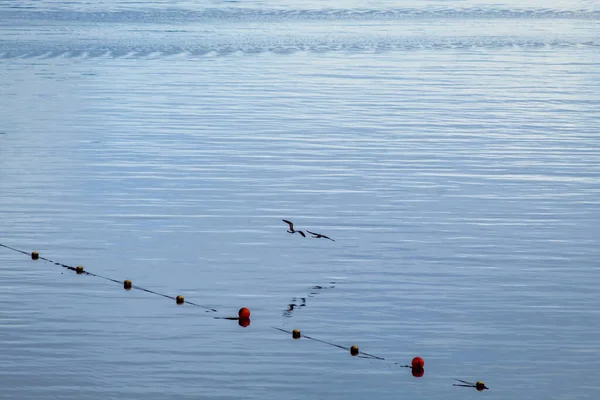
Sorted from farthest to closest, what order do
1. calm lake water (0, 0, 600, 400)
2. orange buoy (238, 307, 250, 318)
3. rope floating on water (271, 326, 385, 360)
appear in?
orange buoy (238, 307, 250, 318) → rope floating on water (271, 326, 385, 360) → calm lake water (0, 0, 600, 400)

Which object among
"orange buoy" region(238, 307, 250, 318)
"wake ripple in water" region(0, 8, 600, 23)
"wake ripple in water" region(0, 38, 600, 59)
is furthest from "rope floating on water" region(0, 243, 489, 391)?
"wake ripple in water" region(0, 8, 600, 23)

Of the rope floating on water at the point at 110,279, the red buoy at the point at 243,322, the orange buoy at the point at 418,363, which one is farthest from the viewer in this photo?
the rope floating on water at the point at 110,279

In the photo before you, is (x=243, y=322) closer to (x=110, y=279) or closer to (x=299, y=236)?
(x=110, y=279)

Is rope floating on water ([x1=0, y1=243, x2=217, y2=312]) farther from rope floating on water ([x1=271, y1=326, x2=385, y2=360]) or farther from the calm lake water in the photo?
rope floating on water ([x1=271, y1=326, x2=385, y2=360])

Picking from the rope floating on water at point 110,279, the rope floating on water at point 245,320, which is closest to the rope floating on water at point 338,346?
the rope floating on water at point 245,320

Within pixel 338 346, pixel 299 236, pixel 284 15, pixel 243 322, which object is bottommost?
pixel 338 346

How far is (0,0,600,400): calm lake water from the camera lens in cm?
1051

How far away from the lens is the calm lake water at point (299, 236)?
34.5 feet

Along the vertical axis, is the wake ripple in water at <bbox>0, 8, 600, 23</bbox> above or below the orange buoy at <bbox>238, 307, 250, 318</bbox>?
above

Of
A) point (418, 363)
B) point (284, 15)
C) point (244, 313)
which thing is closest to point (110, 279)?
point (244, 313)

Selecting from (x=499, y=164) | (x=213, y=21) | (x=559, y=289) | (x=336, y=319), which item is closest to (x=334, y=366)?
(x=336, y=319)

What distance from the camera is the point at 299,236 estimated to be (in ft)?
51.2

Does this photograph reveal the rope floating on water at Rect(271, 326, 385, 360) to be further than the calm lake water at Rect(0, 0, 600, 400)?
Yes

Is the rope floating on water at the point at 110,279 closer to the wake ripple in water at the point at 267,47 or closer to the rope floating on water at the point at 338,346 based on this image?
the rope floating on water at the point at 338,346
